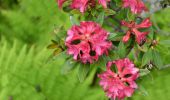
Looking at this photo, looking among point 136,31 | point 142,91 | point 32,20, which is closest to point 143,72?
point 142,91

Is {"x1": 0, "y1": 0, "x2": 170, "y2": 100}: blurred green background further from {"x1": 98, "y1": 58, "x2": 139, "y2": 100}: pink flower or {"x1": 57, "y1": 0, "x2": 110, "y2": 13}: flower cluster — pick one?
{"x1": 98, "y1": 58, "x2": 139, "y2": 100}: pink flower

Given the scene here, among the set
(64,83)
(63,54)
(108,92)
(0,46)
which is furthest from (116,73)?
(0,46)

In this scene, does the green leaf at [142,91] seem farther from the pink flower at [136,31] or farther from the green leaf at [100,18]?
the green leaf at [100,18]

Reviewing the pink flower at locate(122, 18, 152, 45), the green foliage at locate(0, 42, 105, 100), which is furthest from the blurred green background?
the pink flower at locate(122, 18, 152, 45)

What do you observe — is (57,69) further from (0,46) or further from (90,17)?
(90,17)

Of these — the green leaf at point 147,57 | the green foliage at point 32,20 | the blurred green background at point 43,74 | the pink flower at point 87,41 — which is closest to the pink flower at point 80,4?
the pink flower at point 87,41

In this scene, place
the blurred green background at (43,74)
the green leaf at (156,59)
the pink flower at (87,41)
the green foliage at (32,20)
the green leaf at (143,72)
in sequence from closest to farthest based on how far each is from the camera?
the pink flower at (87,41)
the green leaf at (143,72)
the green leaf at (156,59)
the blurred green background at (43,74)
the green foliage at (32,20)
